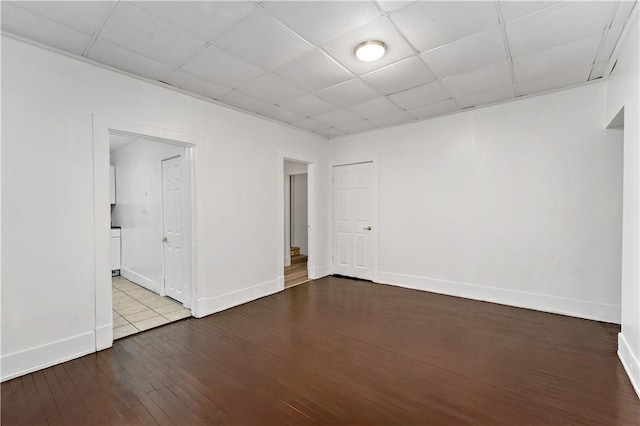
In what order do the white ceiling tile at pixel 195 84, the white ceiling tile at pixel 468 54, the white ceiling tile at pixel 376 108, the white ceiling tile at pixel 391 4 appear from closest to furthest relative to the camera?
the white ceiling tile at pixel 391 4 → the white ceiling tile at pixel 468 54 → the white ceiling tile at pixel 195 84 → the white ceiling tile at pixel 376 108

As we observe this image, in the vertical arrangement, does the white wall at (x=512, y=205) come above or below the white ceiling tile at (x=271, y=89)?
below

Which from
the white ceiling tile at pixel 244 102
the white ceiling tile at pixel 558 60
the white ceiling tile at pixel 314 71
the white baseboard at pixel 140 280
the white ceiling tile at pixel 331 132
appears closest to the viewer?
the white ceiling tile at pixel 558 60

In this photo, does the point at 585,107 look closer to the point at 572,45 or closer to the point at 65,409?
→ the point at 572,45

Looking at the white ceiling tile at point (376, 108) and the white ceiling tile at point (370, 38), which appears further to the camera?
the white ceiling tile at point (376, 108)

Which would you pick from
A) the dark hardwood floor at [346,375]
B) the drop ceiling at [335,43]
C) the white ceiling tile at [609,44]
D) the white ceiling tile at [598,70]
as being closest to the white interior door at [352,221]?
the dark hardwood floor at [346,375]

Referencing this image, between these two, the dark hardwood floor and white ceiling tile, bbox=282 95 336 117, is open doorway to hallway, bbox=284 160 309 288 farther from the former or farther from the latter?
the dark hardwood floor

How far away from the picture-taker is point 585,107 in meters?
3.27

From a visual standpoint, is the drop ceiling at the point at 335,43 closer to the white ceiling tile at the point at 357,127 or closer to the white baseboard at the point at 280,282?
the white ceiling tile at the point at 357,127

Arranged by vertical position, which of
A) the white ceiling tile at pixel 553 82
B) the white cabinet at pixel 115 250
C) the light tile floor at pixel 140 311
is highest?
the white ceiling tile at pixel 553 82

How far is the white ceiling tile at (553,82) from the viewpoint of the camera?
119 inches

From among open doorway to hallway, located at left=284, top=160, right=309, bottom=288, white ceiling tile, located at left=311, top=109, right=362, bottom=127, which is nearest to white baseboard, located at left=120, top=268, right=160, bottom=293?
open doorway to hallway, located at left=284, top=160, right=309, bottom=288

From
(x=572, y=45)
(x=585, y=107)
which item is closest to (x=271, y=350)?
(x=572, y=45)

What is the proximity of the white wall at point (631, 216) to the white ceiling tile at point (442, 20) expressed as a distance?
117 centimetres

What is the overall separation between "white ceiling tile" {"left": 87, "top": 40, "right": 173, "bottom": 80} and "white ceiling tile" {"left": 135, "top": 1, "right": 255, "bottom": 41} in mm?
703
